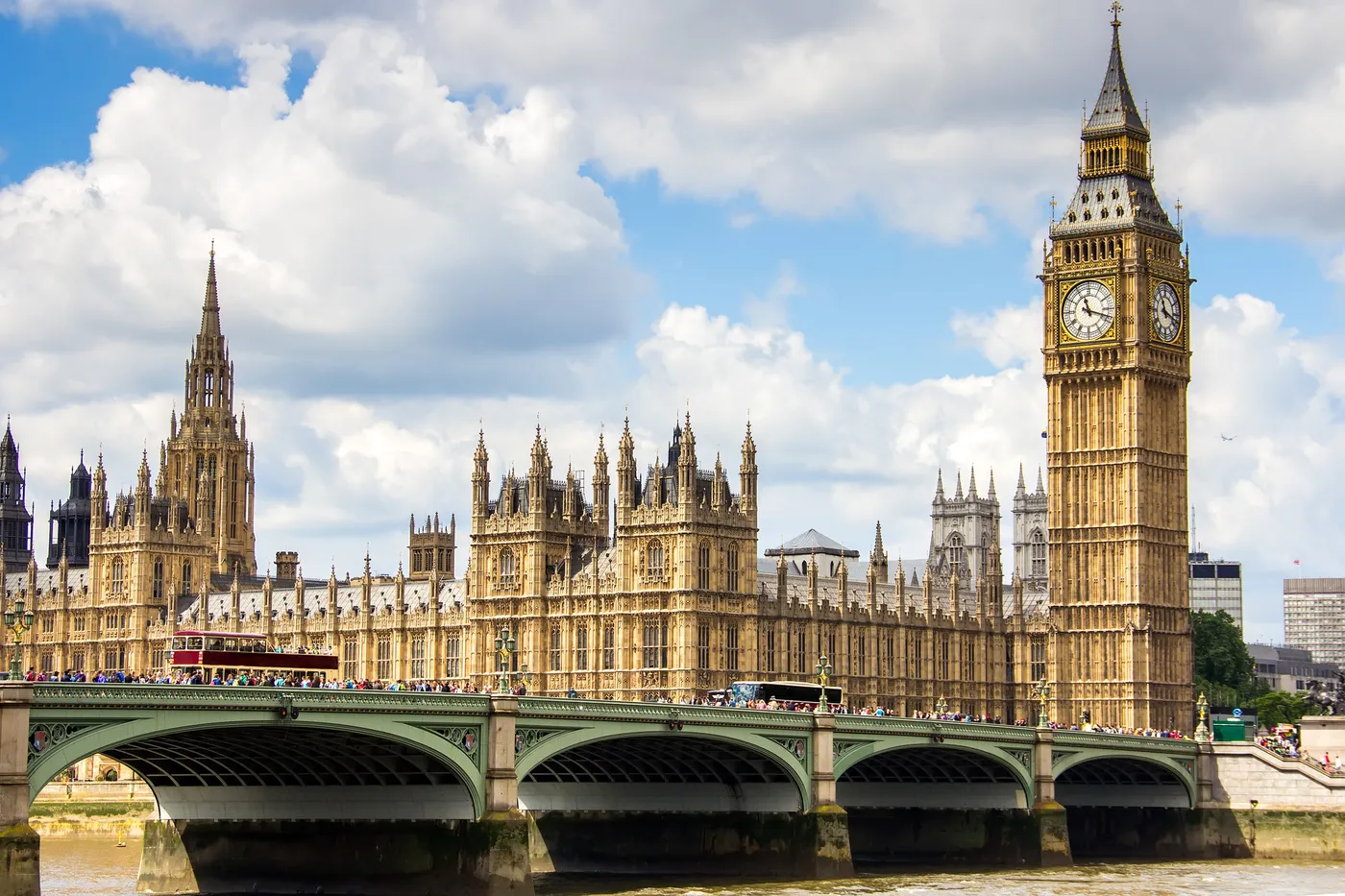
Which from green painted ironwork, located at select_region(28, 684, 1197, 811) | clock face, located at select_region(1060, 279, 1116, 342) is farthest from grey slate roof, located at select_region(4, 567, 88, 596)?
green painted ironwork, located at select_region(28, 684, 1197, 811)

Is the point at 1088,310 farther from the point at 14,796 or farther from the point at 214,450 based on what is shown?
the point at 14,796

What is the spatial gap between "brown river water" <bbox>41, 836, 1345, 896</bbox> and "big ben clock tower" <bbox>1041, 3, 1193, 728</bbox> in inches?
1507

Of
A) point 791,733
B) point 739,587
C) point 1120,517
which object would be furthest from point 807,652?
point 791,733

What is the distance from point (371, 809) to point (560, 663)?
54.0 m

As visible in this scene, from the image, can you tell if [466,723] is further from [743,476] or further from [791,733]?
[743,476]

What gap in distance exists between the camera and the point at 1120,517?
505 feet

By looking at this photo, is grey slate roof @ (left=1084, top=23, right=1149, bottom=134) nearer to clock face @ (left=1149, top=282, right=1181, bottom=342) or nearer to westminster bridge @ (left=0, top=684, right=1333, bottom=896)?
clock face @ (left=1149, top=282, right=1181, bottom=342)

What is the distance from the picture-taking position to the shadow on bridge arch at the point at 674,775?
9388 centimetres

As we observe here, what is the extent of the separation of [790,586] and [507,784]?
67.6 meters

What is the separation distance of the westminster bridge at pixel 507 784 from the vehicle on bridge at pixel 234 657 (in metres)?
4.32

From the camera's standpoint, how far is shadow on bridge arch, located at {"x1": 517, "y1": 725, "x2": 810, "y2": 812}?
308 ft

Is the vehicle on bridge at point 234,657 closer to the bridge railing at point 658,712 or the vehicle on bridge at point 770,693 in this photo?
the bridge railing at point 658,712

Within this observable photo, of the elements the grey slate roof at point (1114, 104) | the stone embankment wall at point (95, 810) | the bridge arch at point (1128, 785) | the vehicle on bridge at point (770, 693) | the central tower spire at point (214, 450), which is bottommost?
the stone embankment wall at point (95, 810)

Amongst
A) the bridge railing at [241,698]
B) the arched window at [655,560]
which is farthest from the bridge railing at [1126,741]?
the bridge railing at [241,698]
